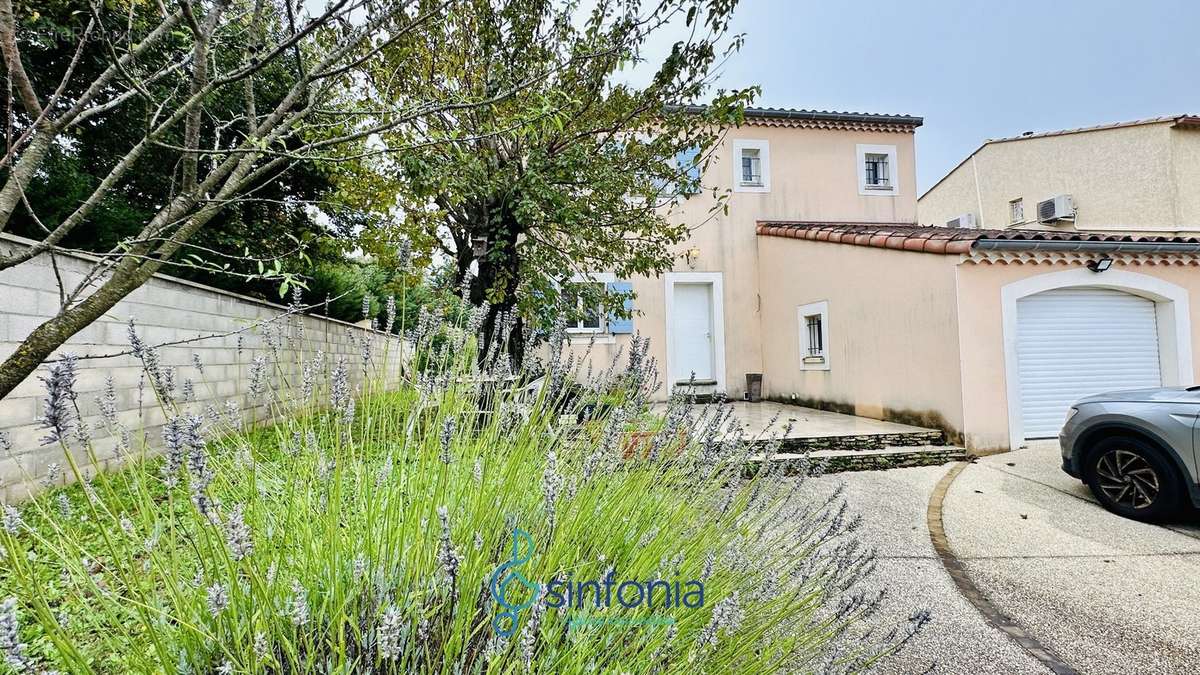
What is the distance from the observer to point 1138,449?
456 cm

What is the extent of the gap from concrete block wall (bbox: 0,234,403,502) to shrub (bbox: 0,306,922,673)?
0.89 feet

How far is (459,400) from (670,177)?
4509mm

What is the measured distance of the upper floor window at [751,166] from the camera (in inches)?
460

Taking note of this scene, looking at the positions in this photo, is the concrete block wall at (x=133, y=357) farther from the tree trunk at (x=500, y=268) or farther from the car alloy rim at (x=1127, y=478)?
the car alloy rim at (x=1127, y=478)

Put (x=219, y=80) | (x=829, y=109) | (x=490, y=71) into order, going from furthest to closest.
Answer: (x=829, y=109) → (x=490, y=71) → (x=219, y=80)

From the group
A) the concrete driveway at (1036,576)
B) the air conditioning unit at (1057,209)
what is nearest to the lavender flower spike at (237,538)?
the concrete driveway at (1036,576)

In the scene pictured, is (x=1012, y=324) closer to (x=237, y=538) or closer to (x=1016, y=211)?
(x=237, y=538)

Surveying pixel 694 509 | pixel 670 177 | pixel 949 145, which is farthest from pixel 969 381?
pixel 949 145

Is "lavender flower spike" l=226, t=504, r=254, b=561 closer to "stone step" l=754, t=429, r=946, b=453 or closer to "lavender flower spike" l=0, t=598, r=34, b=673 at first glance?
"lavender flower spike" l=0, t=598, r=34, b=673

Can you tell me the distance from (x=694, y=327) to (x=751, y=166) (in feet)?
13.1

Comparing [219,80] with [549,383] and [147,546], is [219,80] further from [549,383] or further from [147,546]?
[549,383]

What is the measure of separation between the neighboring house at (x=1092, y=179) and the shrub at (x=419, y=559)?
13460 mm

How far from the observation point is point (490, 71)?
Result: 4.96 meters

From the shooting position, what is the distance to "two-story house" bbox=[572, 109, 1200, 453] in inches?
280
